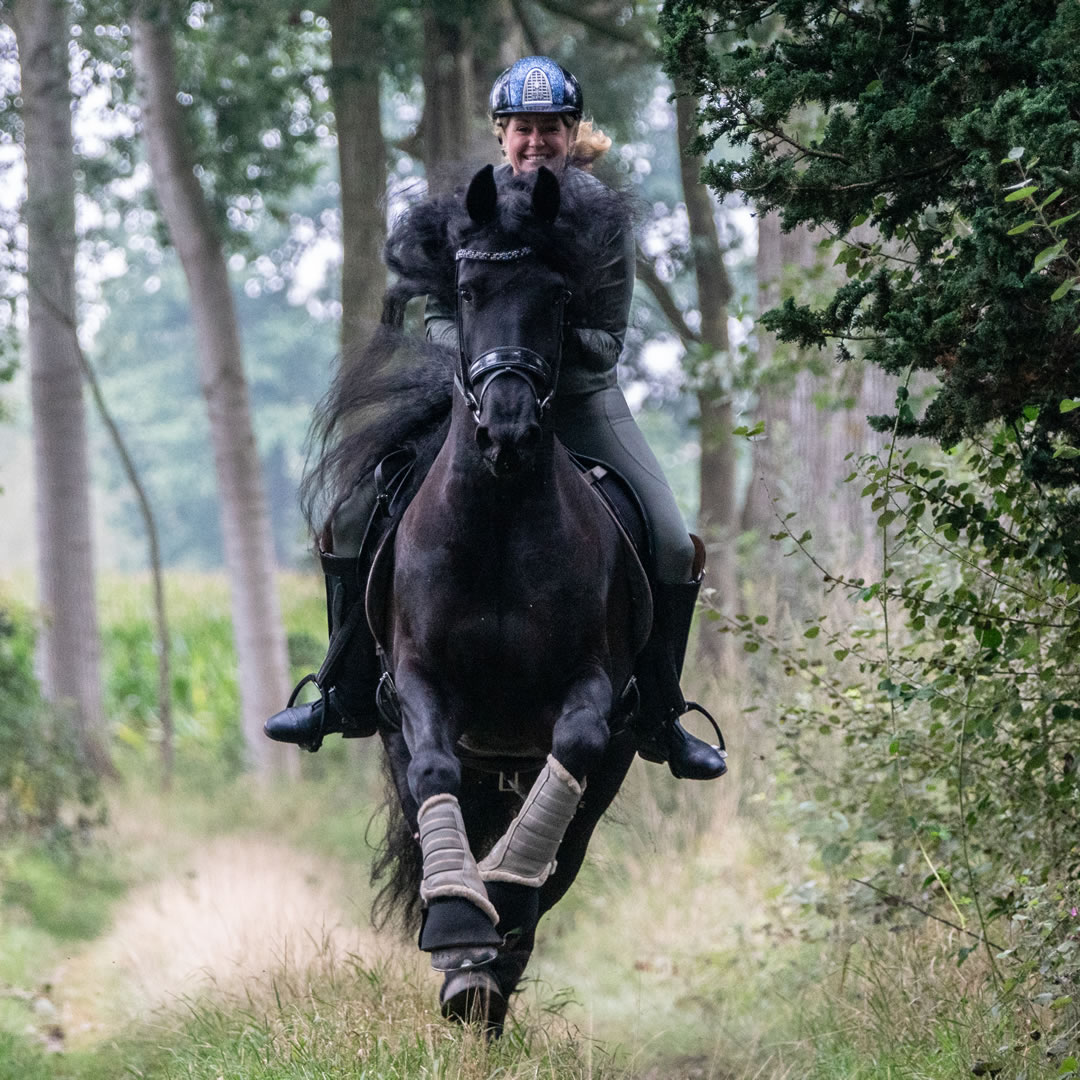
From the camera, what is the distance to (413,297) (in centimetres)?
560

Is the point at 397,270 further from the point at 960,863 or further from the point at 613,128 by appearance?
the point at 613,128

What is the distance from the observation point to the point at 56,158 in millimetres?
17438

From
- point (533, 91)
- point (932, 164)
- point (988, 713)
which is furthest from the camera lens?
point (533, 91)

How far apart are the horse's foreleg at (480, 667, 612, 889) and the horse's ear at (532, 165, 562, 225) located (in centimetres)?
167

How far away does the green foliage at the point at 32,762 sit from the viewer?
1385 cm

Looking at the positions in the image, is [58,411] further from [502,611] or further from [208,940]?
[502,611]

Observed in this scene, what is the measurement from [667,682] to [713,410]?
11897 mm

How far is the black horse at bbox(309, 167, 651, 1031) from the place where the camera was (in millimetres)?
4898

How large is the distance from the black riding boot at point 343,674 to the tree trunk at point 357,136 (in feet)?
27.9

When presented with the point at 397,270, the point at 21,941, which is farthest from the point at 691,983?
the point at 397,270

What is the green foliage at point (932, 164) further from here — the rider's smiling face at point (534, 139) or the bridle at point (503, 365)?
the rider's smiling face at point (534, 139)

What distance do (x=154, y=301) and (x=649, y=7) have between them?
1730 inches

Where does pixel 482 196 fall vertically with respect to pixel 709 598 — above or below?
above

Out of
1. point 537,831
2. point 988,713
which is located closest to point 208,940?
point 537,831
